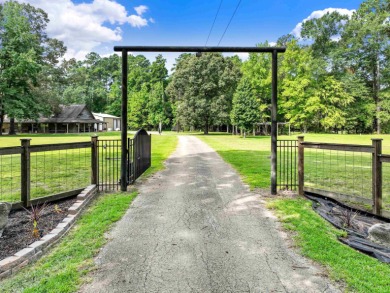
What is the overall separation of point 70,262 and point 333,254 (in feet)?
10.4

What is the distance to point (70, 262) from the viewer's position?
318 cm

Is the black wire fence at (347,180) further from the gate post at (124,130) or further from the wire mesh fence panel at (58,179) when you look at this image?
the wire mesh fence panel at (58,179)

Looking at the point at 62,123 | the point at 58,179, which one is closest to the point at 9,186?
A: the point at 58,179


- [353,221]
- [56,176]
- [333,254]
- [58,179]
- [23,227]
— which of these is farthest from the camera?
[56,176]

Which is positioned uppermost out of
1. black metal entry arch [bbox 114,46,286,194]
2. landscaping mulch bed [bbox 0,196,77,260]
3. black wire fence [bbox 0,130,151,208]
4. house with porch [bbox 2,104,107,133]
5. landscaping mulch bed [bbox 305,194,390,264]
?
house with porch [bbox 2,104,107,133]

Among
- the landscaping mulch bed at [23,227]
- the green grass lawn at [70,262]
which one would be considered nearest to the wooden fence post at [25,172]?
the landscaping mulch bed at [23,227]

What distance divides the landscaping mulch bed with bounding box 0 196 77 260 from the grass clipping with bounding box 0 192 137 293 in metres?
0.46

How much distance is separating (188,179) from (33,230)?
457 centimetres

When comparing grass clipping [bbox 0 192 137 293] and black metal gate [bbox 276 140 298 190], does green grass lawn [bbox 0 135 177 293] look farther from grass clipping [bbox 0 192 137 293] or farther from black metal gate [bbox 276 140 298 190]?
black metal gate [bbox 276 140 298 190]

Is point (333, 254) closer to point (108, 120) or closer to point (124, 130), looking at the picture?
point (124, 130)

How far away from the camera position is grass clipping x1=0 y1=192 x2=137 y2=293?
2711 millimetres

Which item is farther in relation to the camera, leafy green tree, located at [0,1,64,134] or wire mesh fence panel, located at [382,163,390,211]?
leafy green tree, located at [0,1,64,134]

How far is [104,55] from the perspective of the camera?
73.8 meters

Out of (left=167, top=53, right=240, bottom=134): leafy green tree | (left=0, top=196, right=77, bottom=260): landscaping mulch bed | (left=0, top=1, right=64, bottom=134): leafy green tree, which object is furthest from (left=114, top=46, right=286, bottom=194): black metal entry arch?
(left=0, top=1, right=64, bottom=134): leafy green tree
